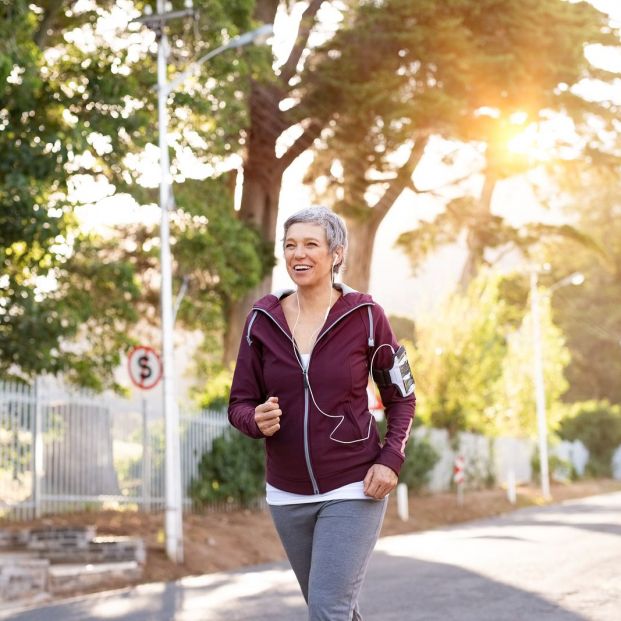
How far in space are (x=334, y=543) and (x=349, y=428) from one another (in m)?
0.40

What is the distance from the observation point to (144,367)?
17562 millimetres

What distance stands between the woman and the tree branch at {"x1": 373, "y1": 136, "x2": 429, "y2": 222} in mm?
26509

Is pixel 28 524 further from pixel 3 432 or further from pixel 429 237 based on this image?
pixel 429 237

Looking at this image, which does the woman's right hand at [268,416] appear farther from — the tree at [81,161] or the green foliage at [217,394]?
the green foliage at [217,394]

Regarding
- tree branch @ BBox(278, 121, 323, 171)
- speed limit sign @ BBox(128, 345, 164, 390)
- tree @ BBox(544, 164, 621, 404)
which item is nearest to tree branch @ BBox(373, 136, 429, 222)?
tree branch @ BBox(278, 121, 323, 171)

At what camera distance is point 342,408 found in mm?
4672

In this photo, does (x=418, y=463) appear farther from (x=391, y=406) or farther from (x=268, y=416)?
(x=268, y=416)

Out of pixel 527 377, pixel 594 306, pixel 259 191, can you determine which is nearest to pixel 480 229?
pixel 259 191

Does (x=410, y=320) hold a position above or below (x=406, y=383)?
above

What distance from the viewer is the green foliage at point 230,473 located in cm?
2231

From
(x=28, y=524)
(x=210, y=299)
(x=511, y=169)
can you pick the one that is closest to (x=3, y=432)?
(x=28, y=524)

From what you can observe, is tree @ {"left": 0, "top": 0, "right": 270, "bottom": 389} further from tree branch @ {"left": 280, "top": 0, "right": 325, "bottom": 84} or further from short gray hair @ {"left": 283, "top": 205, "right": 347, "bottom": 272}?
short gray hair @ {"left": 283, "top": 205, "right": 347, "bottom": 272}

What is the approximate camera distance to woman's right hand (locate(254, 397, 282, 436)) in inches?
180

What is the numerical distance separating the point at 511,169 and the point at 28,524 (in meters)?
18.2
